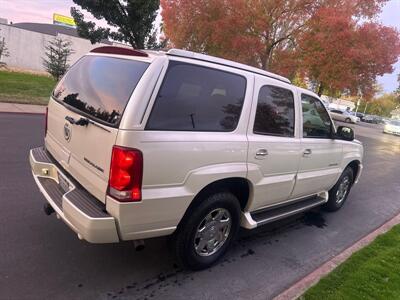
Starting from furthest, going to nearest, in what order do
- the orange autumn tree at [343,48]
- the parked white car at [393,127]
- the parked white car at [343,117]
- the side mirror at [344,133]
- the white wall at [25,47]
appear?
the parked white car at [343,117] < the parked white car at [393,127] < the white wall at [25,47] < the orange autumn tree at [343,48] < the side mirror at [344,133]

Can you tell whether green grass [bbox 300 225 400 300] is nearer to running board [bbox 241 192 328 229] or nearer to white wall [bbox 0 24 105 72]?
running board [bbox 241 192 328 229]

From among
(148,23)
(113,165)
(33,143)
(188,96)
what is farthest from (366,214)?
(148,23)

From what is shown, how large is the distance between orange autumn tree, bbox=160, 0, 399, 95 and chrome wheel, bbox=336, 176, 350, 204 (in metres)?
11.6

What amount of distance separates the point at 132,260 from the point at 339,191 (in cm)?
387

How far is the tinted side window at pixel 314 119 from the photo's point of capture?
4.32m

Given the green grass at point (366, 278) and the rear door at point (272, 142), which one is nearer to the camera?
the green grass at point (366, 278)

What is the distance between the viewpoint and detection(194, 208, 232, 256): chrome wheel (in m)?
3.33

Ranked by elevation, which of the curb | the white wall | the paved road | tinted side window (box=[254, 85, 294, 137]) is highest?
the white wall

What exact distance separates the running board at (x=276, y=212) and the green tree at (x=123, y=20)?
11120 mm

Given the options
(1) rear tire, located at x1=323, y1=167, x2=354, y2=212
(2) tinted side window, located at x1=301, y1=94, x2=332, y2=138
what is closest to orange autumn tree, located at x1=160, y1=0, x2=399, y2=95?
(1) rear tire, located at x1=323, y1=167, x2=354, y2=212

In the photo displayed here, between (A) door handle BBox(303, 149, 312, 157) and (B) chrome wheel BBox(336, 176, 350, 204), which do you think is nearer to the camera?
(A) door handle BBox(303, 149, 312, 157)

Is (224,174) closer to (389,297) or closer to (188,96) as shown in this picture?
(188,96)

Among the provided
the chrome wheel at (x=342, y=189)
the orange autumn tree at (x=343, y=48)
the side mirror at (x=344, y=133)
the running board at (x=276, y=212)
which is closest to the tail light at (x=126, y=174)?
the running board at (x=276, y=212)

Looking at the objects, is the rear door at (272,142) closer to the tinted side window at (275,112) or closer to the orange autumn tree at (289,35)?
the tinted side window at (275,112)
